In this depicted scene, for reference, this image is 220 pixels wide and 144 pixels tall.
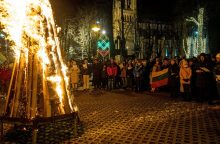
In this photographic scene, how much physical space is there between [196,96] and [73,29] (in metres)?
29.6

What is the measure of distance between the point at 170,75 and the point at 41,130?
8010mm

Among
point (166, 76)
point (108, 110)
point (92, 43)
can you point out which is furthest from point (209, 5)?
point (108, 110)

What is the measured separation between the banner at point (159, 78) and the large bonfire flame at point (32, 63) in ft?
30.9

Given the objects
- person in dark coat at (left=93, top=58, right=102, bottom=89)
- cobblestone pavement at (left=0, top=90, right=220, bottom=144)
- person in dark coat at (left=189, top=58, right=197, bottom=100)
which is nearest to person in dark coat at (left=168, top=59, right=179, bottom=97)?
person in dark coat at (left=189, top=58, right=197, bottom=100)

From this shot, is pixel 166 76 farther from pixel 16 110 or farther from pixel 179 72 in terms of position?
pixel 16 110

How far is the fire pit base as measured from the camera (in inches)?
301

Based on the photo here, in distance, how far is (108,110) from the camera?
479 inches

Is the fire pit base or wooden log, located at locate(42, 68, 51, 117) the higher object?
wooden log, located at locate(42, 68, 51, 117)

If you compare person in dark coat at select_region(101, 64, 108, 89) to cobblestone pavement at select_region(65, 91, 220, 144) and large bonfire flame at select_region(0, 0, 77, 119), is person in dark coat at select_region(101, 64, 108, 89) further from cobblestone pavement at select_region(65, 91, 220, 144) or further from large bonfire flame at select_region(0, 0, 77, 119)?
large bonfire flame at select_region(0, 0, 77, 119)

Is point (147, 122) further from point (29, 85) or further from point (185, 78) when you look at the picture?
point (185, 78)

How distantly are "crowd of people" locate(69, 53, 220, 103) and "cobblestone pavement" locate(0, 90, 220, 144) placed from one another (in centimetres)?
89

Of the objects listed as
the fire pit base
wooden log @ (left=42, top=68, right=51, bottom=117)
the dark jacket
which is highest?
the dark jacket

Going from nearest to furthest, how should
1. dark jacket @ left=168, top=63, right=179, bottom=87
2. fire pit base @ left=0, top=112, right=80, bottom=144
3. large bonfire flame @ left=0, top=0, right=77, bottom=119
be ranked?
1. fire pit base @ left=0, top=112, right=80, bottom=144
2. large bonfire flame @ left=0, top=0, right=77, bottom=119
3. dark jacket @ left=168, top=63, right=179, bottom=87

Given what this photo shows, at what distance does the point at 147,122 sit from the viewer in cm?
982
